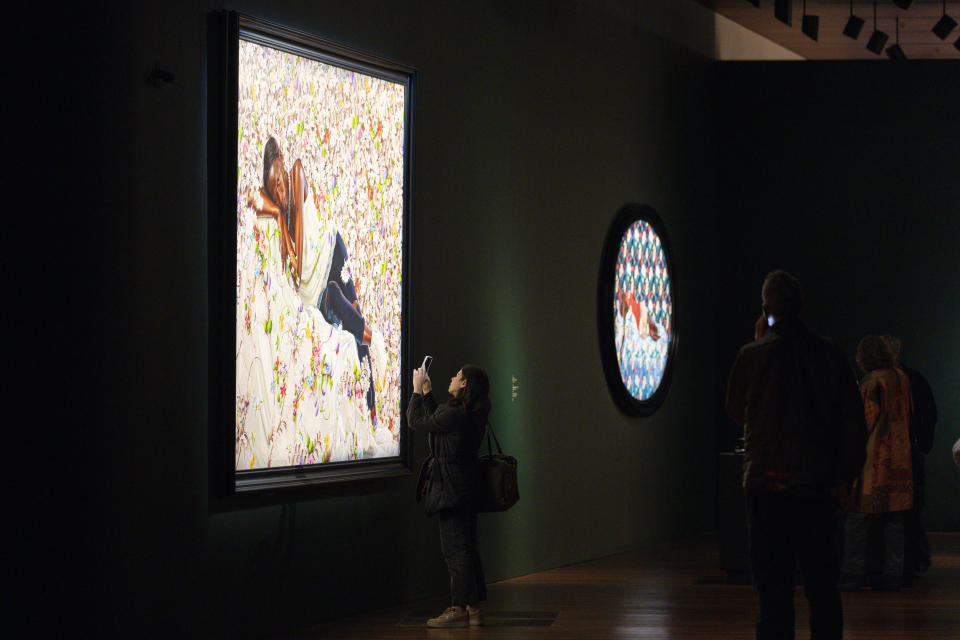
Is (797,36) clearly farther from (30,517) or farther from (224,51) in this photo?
(30,517)

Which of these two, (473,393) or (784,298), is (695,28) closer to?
(473,393)

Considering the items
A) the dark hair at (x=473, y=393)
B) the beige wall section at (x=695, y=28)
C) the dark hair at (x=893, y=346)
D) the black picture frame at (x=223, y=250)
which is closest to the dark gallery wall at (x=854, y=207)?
the beige wall section at (x=695, y=28)

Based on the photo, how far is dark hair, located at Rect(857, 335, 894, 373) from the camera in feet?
26.5

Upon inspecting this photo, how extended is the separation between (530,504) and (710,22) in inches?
199

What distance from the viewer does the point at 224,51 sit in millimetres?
6188

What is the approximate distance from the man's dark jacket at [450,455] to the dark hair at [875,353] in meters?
2.51

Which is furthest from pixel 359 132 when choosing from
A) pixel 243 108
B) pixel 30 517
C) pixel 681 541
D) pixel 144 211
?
pixel 681 541

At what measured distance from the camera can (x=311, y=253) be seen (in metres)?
6.81

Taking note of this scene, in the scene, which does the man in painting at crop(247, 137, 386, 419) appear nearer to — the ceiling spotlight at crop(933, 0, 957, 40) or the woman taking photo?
the woman taking photo

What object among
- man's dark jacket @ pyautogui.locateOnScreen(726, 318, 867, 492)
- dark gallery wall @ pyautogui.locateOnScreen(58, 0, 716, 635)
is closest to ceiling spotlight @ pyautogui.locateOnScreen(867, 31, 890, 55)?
dark gallery wall @ pyautogui.locateOnScreen(58, 0, 716, 635)

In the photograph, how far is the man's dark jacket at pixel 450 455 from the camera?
6.70 m

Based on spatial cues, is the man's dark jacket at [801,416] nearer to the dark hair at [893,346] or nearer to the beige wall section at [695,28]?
the dark hair at [893,346]

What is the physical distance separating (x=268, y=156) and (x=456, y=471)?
166cm

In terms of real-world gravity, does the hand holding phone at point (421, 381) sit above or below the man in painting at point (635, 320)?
below
